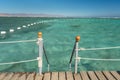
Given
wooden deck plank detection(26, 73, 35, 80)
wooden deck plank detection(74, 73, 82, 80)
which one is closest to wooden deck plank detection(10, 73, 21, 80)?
wooden deck plank detection(26, 73, 35, 80)

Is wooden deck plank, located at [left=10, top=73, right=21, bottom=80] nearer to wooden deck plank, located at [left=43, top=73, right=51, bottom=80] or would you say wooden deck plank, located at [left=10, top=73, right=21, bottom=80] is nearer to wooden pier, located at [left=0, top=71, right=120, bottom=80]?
wooden pier, located at [left=0, top=71, right=120, bottom=80]

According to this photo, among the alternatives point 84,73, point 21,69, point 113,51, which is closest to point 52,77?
point 84,73

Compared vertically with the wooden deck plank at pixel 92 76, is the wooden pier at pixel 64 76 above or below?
below

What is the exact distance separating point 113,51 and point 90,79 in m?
15.7

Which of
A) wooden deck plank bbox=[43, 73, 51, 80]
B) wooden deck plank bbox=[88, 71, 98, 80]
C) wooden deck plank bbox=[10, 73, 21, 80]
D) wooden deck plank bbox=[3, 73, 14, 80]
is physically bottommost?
wooden deck plank bbox=[3, 73, 14, 80]

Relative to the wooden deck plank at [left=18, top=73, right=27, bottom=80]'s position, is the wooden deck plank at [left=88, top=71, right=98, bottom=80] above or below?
above

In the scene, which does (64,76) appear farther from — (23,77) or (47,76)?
(23,77)

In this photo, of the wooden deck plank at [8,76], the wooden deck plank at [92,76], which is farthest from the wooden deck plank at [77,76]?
the wooden deck plank at [8,76]

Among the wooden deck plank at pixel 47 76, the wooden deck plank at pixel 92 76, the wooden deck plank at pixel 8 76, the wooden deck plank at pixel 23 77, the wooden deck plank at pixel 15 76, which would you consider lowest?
the wooden deck plank at pixel 8 76

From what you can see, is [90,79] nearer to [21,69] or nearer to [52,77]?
[52,77]

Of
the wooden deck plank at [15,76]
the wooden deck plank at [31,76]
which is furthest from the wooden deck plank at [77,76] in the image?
the wooden deck plank at [15,76]

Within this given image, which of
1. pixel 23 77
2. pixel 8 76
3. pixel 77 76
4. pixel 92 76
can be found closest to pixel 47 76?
pixel 23 77

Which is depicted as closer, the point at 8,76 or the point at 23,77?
the point at 23,77

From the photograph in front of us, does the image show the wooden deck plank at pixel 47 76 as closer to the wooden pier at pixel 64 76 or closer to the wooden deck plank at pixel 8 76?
the wooden pier at pixel 64 76
